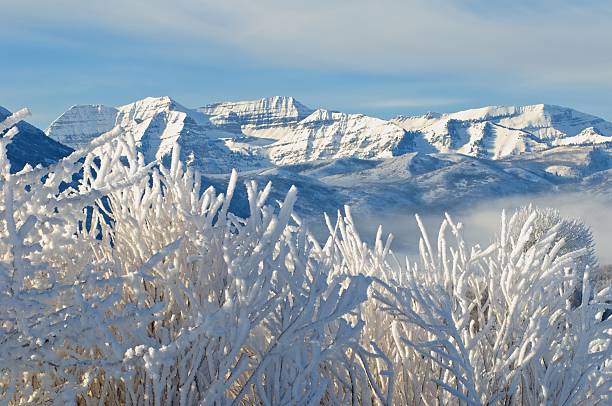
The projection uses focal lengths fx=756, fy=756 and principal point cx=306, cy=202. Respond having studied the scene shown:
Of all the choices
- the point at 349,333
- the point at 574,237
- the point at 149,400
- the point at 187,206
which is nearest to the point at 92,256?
the point at 187,206

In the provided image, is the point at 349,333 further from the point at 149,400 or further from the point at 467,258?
the point at 467,258

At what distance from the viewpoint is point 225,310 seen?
245 cm

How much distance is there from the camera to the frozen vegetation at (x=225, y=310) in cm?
250

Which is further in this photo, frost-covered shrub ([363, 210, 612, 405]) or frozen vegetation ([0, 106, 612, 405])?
frost-covered shrub ([363, 210, 612, 405])

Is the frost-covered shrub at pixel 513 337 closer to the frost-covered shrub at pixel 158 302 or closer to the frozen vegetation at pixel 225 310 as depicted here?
the frozen vegetation at pixel 225 310

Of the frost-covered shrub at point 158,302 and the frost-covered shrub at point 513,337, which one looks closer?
the frost-covered shrub at point 158,302

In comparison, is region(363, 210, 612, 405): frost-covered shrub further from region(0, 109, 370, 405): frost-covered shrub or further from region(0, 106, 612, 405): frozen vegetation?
region(0, 109, 370, 405): frost-covered shrub

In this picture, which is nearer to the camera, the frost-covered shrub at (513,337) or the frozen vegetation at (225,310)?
the frozen vegetation at (225,310)

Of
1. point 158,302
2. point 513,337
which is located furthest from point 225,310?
point 513,337

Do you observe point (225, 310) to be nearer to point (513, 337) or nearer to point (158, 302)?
point (158, 302)

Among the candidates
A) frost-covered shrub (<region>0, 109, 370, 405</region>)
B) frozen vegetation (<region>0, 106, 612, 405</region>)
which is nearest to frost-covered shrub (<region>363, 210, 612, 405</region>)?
frozen vegetation (<region>0, 106, 612, 405</region>)

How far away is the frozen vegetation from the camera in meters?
2.50

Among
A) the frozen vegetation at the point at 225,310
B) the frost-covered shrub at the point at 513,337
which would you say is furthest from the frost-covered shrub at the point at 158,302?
the frost-covered shrub at the point at 513,337

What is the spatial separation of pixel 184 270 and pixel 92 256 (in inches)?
26.3
